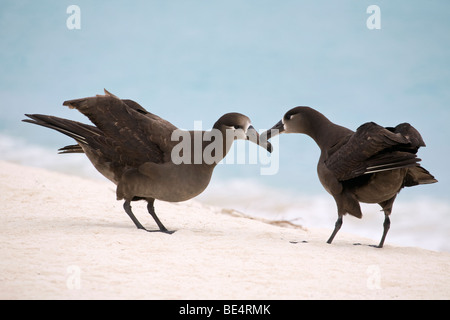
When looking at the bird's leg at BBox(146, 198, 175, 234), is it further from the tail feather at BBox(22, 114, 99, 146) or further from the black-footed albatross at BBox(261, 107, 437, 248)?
the black-footed albatross at BBox(261, 107, 437, 248)

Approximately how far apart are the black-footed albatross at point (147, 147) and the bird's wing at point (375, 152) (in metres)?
1.09

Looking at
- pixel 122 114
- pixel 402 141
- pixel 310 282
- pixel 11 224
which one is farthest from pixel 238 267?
pixel 11 224

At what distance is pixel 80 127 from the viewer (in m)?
7.07

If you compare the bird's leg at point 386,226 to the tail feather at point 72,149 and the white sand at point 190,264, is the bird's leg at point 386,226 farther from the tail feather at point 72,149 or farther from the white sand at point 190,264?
the tail feather at point 72,149

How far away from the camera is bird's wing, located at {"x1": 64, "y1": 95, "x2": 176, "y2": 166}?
690 cm

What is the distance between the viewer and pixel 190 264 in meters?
5.29

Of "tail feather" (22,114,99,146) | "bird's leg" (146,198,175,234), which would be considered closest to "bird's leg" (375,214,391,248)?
"bird's leg" (146,198,175,234)

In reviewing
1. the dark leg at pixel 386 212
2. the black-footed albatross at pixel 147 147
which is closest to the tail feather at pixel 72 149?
the black-footed albatross at pixel 147 147

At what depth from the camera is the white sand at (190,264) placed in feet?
14.7

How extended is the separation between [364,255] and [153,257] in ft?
8.41

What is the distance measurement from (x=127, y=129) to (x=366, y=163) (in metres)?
3.10

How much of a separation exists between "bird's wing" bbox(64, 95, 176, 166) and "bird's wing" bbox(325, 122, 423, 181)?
2.29 metres

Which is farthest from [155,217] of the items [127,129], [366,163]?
[366,163]
